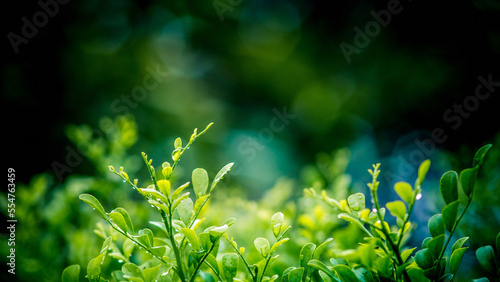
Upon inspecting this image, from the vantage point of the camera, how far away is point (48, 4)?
262 cm

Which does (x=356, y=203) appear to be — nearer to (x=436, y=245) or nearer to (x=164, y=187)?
(x=436, y=245)

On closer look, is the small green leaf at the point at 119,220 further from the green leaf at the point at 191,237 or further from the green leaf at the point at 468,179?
the green leaf at the point at 468,179

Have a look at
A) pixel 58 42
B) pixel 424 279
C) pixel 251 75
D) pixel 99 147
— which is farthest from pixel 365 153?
pixel 58 42

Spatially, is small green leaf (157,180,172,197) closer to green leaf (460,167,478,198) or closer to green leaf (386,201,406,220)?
green leaf (386,201,406,220)

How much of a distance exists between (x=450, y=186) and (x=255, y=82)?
2.82 meters

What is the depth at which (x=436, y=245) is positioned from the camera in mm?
499

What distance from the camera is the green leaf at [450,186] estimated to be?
20.6 inches

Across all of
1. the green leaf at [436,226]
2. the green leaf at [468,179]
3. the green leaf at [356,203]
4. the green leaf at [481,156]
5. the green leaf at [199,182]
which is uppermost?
the green leaf at [481,156]

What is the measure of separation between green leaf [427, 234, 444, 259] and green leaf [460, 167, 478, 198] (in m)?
0.09

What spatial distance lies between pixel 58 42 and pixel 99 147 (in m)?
2.22

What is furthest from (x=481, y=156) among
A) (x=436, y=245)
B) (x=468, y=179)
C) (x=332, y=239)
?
(x=332, y=239)

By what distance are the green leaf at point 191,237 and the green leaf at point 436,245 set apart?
356mm

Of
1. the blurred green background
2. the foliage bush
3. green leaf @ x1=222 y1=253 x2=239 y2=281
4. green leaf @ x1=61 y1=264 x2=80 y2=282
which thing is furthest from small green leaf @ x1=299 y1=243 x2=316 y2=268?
the blurred green background

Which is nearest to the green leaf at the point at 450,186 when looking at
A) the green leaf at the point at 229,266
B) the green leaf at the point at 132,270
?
the green leaf at the point at 229,266
